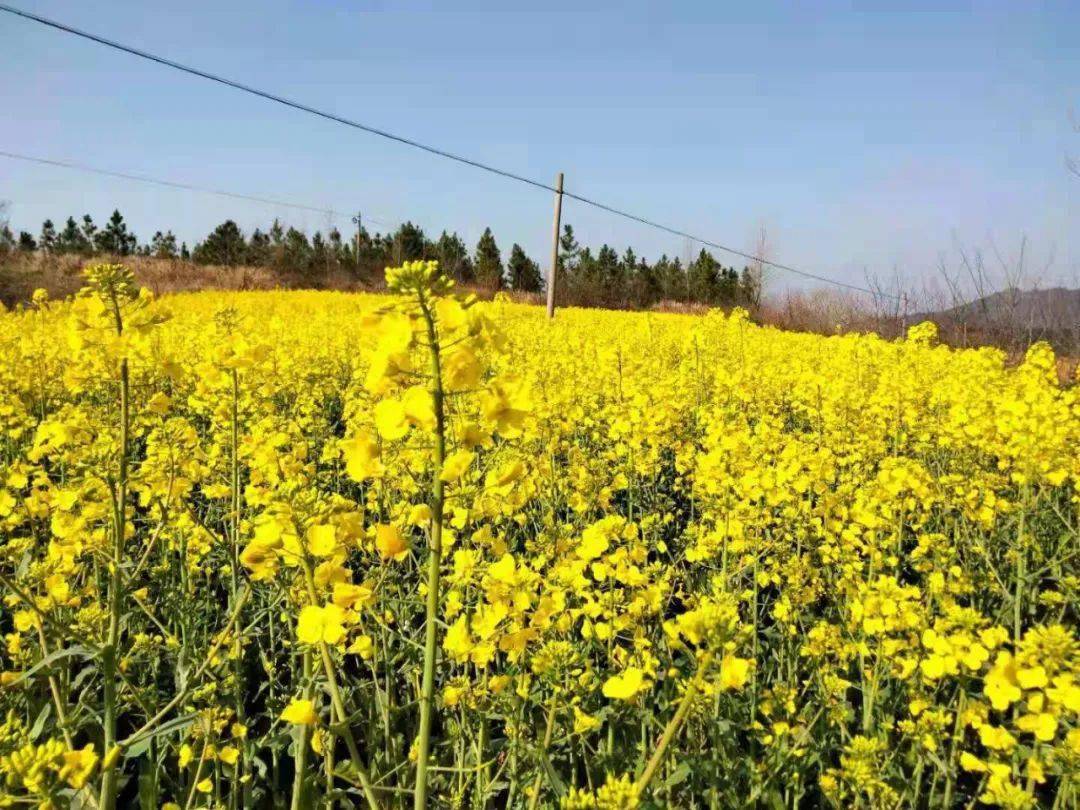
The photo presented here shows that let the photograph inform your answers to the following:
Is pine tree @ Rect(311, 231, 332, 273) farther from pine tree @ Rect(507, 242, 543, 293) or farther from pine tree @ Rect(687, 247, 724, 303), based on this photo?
pine tree @ Rect(687, 247, 724, 303)

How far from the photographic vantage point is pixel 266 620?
2957 millimetres

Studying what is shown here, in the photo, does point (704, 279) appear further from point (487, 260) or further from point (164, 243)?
point (164, 243)

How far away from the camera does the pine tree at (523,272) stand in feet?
126

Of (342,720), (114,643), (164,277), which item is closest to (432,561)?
(342,720)

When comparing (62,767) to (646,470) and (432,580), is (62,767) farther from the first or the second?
(646,470)

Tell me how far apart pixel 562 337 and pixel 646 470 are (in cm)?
723

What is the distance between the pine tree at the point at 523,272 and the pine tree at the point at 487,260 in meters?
0.77

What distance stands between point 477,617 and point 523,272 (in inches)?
1486

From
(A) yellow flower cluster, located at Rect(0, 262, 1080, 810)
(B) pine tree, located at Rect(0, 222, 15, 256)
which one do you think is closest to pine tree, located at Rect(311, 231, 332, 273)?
(B) pine tree, located at Rect(0, 222, 15, 256)

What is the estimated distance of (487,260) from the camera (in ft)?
125

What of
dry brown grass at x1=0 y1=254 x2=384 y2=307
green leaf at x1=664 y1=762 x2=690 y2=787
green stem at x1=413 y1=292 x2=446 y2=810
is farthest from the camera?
dry brown grass at x1=0 y1=254 x2=384 y2=307

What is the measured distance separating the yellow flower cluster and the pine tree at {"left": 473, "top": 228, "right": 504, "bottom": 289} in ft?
112

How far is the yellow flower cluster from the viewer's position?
1.18 metres

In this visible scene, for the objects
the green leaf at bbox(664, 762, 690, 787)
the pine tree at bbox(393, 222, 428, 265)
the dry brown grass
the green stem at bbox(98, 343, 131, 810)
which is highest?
the pine tree at bbox(393, 222, 428, 265)
